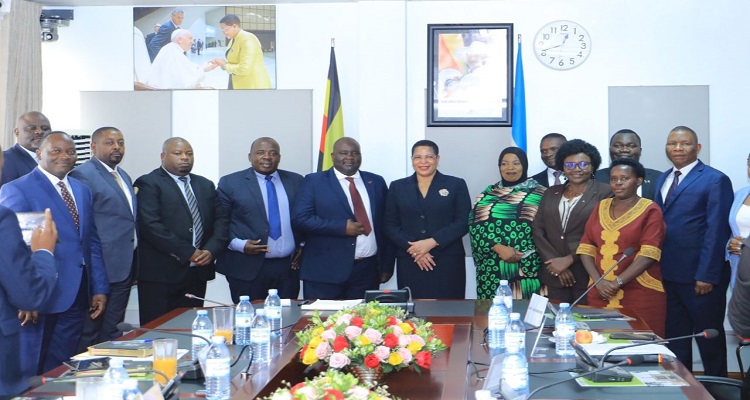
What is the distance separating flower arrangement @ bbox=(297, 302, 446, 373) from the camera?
9.82 feet

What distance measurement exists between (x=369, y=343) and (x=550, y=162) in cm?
367

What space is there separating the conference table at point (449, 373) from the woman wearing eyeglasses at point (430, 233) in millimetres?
1771

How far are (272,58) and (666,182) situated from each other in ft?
11.5

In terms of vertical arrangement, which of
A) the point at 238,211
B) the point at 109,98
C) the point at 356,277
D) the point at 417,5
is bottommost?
the point at 356,277

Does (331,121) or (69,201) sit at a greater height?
(331,121)

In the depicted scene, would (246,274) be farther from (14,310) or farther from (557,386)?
(557,386)

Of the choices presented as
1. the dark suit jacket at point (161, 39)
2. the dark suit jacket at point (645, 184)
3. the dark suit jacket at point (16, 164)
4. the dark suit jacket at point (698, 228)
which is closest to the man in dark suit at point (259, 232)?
the dark suit jacket at point (16, 164)

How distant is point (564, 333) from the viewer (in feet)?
11.2

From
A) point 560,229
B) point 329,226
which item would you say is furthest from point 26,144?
point 560,229

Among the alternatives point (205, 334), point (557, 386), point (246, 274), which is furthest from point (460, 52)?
point (557, 386)

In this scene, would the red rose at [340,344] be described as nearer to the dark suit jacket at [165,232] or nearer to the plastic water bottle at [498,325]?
the plastic water bottle at [498,325]

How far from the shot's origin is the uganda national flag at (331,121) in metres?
7.23

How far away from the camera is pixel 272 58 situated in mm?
7547

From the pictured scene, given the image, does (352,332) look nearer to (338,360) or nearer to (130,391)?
(338,360)
